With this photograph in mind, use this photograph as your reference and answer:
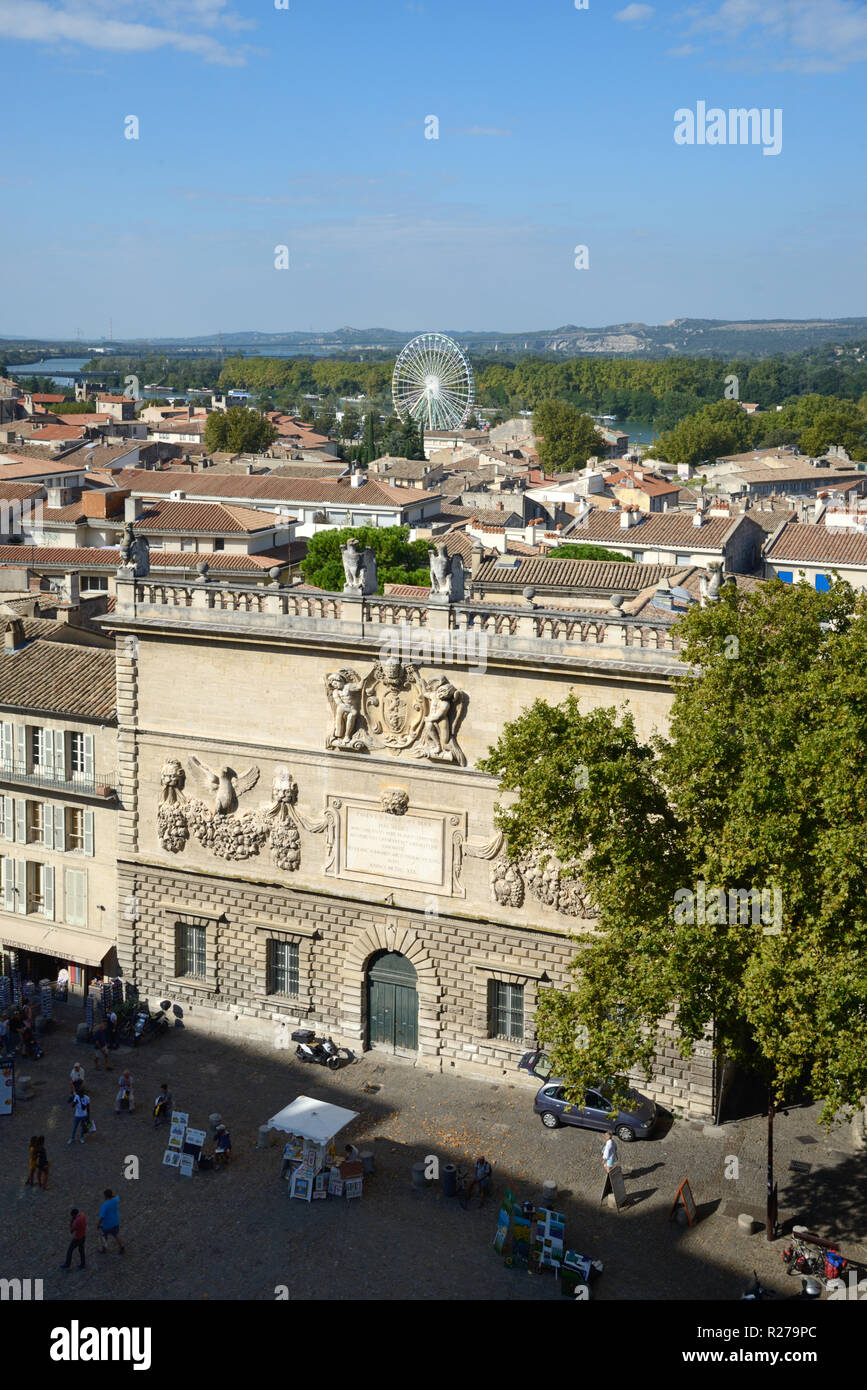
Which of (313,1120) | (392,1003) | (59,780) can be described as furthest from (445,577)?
(59,780)

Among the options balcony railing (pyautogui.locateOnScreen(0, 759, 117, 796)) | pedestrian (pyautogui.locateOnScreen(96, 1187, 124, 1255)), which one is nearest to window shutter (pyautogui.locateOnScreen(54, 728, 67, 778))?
balcony railing (pyautogui.locateOnScreen(0, 759, 117, 796))

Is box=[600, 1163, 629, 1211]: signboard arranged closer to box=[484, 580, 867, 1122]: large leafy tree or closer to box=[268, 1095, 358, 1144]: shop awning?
box=[484, 580, 867, 1122]: large leafy tree

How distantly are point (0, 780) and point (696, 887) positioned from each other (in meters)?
21.2

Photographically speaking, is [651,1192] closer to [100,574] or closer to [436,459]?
[100,574]

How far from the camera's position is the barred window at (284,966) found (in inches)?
1353

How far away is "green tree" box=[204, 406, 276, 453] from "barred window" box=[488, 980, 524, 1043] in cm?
13886

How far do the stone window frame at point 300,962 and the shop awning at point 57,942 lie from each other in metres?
4.49

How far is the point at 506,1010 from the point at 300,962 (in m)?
5.32

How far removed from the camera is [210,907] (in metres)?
34.8

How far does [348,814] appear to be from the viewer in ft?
107

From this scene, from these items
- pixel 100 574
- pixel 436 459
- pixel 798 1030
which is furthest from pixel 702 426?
pixel 798 1030

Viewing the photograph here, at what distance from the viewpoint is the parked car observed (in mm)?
29422

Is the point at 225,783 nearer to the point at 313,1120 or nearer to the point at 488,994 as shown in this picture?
the point at 488,994

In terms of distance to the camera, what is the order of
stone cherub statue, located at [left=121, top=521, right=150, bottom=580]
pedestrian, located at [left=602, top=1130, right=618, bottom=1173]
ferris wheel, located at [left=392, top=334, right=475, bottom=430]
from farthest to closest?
ferris wheel, located at [left=392, top=334, right=475, bottom=430]
stone cherub statue, located at [left=121, top=521, right=150, bottom=580]
pedestrian, located at [left=602, top=1130, right=618, bottom=1173]
